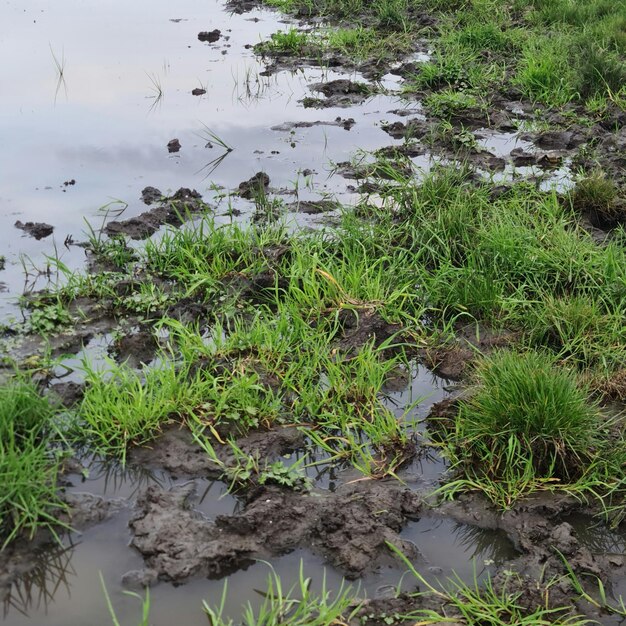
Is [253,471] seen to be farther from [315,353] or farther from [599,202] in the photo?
[599,202]

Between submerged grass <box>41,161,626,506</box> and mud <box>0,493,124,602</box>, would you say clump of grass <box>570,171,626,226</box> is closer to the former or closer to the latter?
submerged grass <box>41,161,626,506</box>

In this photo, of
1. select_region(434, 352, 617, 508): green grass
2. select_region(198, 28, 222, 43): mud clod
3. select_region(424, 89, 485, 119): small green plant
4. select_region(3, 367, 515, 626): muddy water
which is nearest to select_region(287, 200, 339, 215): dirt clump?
select_region(424, 89, 485, 119): small green plant

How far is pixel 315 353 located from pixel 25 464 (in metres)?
1.61

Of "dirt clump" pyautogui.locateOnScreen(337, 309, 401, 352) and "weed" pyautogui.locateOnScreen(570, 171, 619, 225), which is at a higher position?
"weed" pyautogui.locateOnScreen(570, 171, 619, 225)

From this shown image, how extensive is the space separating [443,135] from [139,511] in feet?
15.8

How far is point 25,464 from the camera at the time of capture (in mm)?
3295

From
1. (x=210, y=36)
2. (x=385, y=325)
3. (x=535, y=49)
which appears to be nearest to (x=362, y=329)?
(x=385, y=325)

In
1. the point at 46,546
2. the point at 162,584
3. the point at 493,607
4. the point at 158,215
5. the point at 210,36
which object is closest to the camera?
the point at 493,607

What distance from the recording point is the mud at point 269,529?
10.4 ft

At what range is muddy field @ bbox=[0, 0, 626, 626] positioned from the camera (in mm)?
3164

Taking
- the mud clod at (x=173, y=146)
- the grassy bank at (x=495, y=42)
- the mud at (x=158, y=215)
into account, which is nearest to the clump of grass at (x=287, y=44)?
the grassy bank at (x=495, y=42)

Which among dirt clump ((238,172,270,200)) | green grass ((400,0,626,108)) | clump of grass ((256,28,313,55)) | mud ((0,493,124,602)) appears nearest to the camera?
mud ((0,493,124,602))

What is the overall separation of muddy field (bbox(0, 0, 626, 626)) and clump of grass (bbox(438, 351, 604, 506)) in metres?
0.02

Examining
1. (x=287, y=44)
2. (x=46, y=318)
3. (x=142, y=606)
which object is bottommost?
(x=142, y=606)
